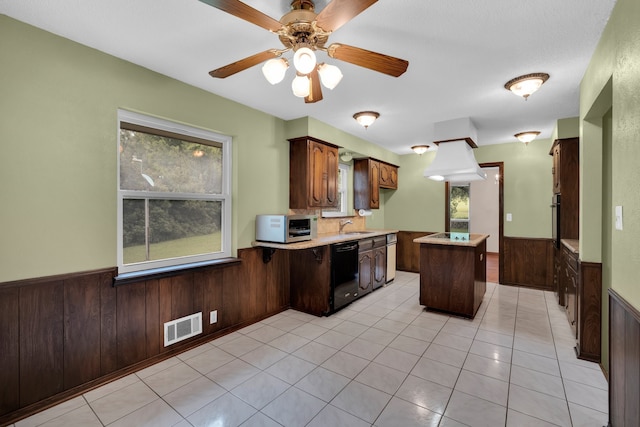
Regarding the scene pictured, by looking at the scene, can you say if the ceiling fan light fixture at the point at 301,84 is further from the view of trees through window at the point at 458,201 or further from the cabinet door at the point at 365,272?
the view of trees through window at the point at 458,201

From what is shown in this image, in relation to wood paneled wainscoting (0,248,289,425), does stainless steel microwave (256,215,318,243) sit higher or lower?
higher

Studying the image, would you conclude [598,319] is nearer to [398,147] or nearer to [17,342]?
[398,147]

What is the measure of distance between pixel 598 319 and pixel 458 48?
2.51 metres

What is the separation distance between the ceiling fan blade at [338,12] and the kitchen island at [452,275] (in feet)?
9.31

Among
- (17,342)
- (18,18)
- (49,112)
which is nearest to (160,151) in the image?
(49,112)

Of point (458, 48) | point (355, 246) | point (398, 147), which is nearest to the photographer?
point (458, 48)

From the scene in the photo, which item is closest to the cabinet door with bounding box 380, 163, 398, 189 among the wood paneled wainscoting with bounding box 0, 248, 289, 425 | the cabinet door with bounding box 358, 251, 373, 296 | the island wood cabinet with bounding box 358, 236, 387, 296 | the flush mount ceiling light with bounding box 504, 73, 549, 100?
the island wood cabinet with bounding box 358, 236, 387, 296

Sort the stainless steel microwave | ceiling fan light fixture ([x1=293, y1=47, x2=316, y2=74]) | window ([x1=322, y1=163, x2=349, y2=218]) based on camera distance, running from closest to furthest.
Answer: ceiling fan light fixture ([x1=293, y1=47, x2=316, y2=74])
the stainless steel microwave
window ([x1=322, y1=163, x2=349, y2=218])

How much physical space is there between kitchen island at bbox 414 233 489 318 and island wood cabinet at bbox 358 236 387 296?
33.0 inches

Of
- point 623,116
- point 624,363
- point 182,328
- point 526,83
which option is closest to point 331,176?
point 526,83

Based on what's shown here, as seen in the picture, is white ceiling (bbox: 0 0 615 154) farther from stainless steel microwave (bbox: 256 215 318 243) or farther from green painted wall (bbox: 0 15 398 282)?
stainless steel microwave (bbox: 256 215 318 243)

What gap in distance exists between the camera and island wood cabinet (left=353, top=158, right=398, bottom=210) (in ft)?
17.6

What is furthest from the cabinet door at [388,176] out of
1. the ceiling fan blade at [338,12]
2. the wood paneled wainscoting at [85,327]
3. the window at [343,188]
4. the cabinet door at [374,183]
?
the ceiling fan blade at [338,12]

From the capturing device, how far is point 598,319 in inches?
97.6
